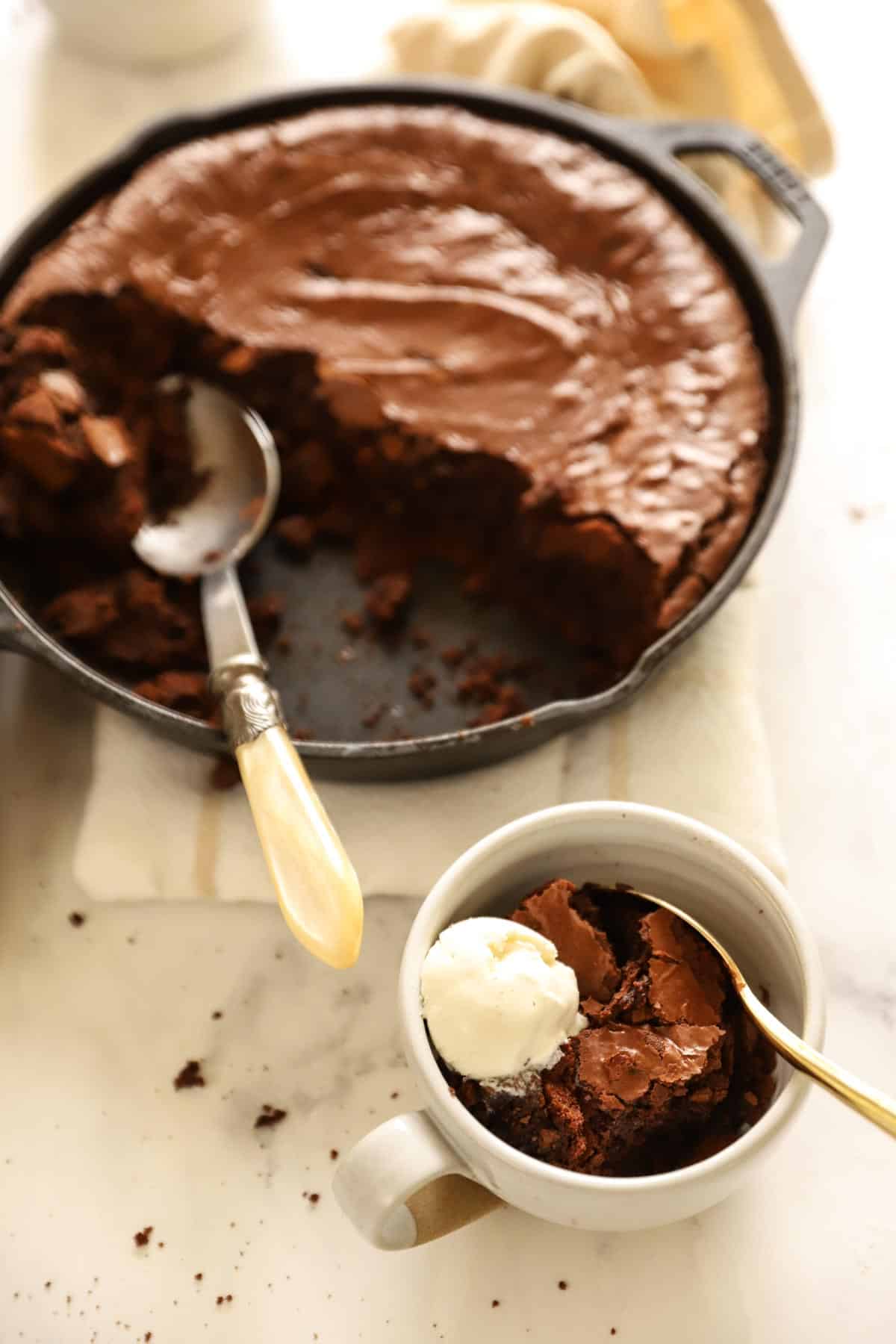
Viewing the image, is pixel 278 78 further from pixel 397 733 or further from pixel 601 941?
pixel 601 941

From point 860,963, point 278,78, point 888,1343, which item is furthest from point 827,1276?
point 278,78

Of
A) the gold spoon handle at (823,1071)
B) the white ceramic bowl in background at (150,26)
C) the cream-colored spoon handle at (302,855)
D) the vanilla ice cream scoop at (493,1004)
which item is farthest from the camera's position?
the white ceramic bowl in background at (150,26)

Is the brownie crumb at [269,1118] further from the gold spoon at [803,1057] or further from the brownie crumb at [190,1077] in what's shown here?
the gold spoon at [803,1057]

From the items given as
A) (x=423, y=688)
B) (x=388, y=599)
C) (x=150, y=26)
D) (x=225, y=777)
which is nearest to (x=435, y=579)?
(x=388, y=599)

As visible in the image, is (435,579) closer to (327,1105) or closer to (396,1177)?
(327,1105)

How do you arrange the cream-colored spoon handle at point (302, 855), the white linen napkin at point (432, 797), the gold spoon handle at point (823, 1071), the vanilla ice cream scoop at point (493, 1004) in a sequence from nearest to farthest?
1. the gold spoon handle at point (823, 1071)
2. the vanilla ice cream scoop at point (493, 1004)
3. the cream-colored spoon handle at point (302, 855)
4. the white linen napkin at point (432, 797)

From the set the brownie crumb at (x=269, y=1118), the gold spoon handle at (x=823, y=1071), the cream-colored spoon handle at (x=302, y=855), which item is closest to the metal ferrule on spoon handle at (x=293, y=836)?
the cream-colored spoon handle at (x=302, y=855)
